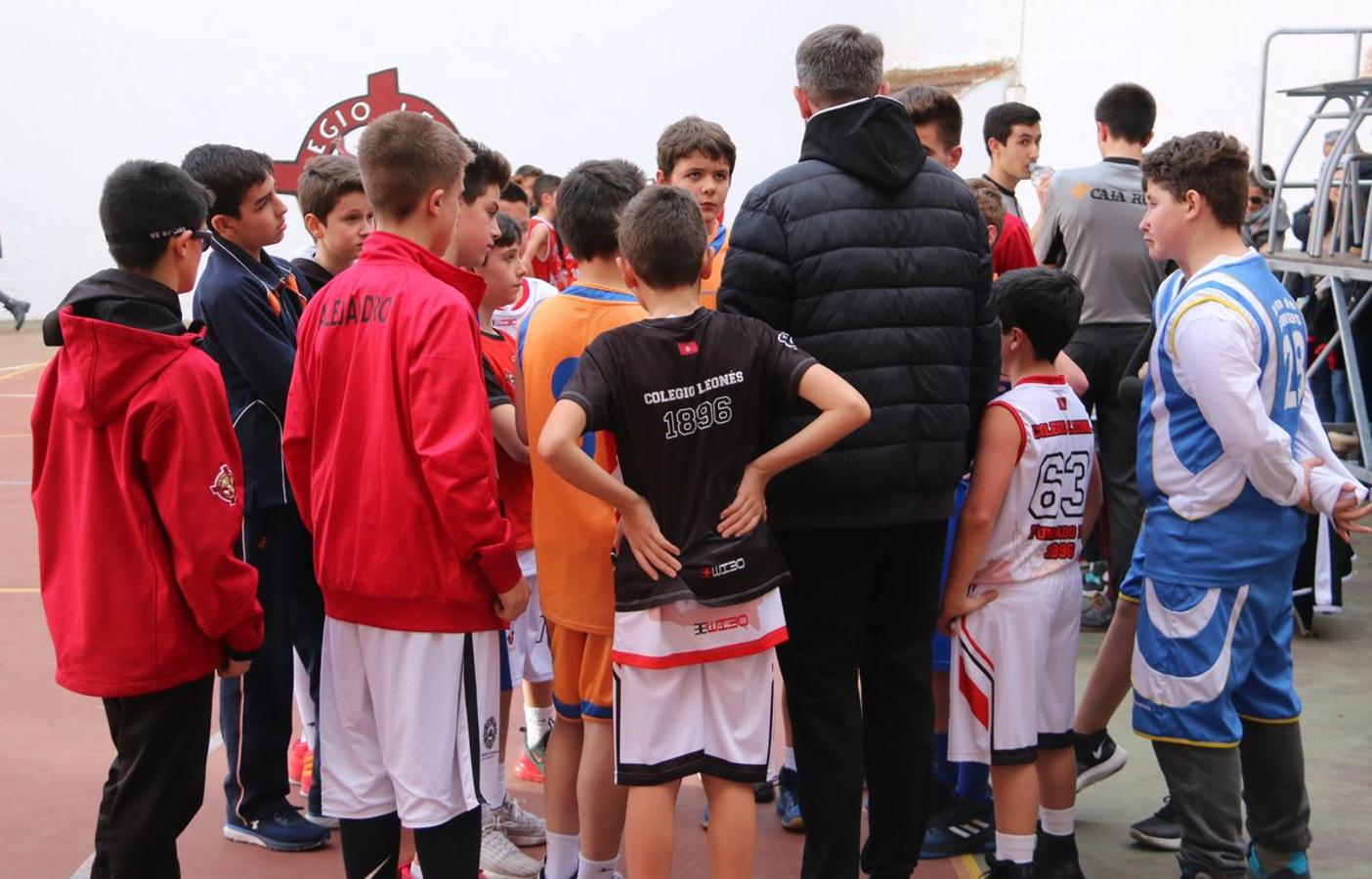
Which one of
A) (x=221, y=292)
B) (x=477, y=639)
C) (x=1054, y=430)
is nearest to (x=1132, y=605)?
(x=1054, y=430)

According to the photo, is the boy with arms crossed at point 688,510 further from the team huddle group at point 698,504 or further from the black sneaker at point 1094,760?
the black sneaker at point 1094,760

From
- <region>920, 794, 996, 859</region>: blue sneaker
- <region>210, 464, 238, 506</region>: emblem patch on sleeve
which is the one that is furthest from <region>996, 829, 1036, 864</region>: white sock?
<region>210, 464, 238, 506</region>: emblem patch on sleeve

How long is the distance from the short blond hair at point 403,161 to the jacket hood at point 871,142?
2.77 feet

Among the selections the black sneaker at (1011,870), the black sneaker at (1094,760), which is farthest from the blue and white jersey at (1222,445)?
the black sneaker at (1094,760)

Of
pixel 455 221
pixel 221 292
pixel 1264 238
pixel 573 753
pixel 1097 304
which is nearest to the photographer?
pixel 455 221

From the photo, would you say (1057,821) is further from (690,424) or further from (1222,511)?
(690,424)

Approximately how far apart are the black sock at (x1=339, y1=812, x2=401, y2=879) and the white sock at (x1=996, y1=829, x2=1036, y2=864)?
1474 millimetres

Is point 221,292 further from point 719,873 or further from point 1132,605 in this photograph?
point 1132,605

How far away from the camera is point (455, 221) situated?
309 cm

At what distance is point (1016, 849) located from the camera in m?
3.31

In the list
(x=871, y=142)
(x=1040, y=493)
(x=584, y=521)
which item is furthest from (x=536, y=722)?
(x=871, y=142)

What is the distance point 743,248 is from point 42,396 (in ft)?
5.27

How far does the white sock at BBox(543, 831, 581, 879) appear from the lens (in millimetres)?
3328

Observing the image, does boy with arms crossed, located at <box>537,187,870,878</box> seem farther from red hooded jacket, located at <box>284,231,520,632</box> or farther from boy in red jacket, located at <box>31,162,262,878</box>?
boy in red jacket, located at <box>31,162,262,878</box>
